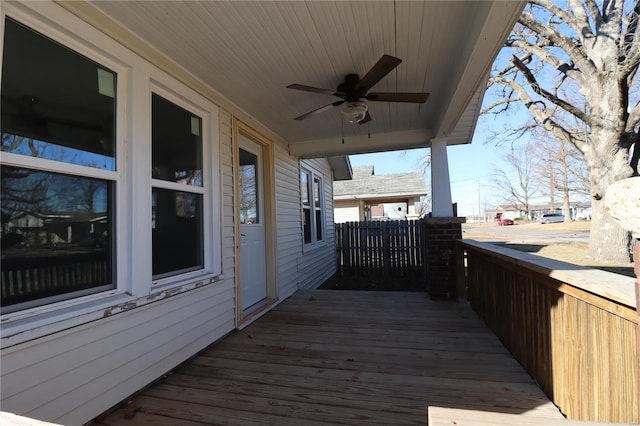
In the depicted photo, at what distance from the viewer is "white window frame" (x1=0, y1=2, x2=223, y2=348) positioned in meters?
1.54

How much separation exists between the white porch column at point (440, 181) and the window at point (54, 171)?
12.8 ft

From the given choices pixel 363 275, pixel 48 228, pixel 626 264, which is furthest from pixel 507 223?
pixel 48 228

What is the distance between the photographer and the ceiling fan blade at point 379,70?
2180mm

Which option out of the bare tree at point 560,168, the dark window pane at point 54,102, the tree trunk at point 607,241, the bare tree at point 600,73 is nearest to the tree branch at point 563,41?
the bare tree at point 600,73

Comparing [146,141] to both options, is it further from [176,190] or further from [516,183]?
[516,183]

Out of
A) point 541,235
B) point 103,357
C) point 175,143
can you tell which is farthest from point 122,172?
point 541,235

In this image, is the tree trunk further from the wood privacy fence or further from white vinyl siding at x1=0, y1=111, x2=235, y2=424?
white vinyl siding at x1=0, y1=111, x2=235, y2=424

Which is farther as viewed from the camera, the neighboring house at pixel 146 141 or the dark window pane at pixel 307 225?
the dark window pane at pixel 307 225

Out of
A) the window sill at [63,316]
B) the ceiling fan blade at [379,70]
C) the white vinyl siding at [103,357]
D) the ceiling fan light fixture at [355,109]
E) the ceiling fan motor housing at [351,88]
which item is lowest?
Answer: the white vinyl siding at [103,357]

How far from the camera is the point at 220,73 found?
8.96 feet

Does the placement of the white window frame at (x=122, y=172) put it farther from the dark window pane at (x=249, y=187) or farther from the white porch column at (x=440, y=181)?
the white porch column at (x=440, y=181)

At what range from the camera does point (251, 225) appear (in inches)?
155

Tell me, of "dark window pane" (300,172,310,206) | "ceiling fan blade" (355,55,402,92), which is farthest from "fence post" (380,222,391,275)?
"ceiling fan blade" (355,55,402,92)

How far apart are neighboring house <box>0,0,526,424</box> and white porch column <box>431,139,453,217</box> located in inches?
35.8
